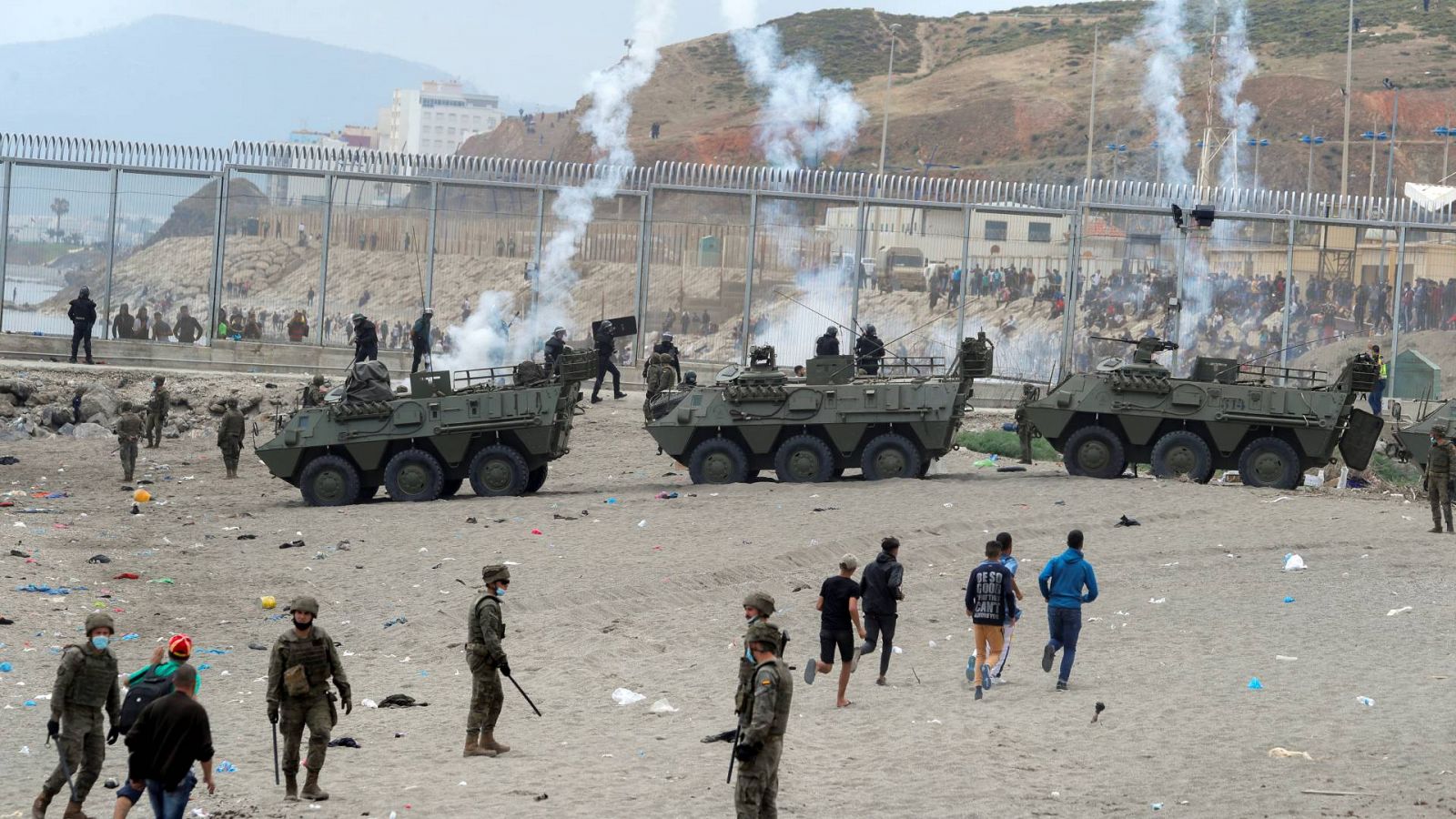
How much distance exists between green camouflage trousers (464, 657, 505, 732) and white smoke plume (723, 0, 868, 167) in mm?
65096

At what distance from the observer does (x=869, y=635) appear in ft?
42.2

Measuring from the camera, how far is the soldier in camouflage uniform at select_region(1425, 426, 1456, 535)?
749 inches

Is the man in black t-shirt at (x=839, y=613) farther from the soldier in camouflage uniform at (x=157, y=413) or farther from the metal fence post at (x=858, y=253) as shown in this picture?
the metal fence post at (x=858, y=253)

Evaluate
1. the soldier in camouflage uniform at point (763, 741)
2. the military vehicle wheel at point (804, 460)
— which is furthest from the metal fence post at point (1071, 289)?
the soldier in camouflage uniform at point (763, 741)

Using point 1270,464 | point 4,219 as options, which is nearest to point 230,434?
point 4,219

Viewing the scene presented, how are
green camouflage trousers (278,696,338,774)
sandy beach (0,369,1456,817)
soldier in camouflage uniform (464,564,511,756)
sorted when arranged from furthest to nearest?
1. soldier in camouflage uniform (464,564,511,756)
2. sandy beach (0,369,1456,817)
3. green camouflage trousers (278,696,338,774)

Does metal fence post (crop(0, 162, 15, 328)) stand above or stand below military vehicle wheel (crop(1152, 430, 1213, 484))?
above

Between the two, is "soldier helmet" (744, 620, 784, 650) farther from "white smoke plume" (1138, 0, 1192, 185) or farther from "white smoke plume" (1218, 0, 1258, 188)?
"white smoke plume" (1138, 0, 1192, 185)

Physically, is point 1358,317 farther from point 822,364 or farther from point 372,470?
point 372,470

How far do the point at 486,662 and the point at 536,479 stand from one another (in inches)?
476

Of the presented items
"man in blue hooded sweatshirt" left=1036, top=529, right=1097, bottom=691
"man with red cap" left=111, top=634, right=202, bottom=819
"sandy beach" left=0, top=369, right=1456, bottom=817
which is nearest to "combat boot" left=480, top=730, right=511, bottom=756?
"sandy beach" left=0, top=369, right=1456, bottom=817

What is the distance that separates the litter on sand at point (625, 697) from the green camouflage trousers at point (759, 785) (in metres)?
4.26

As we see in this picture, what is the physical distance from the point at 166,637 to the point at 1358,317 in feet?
70.3

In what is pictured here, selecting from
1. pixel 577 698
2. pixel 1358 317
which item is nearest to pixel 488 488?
pixel 577 698
